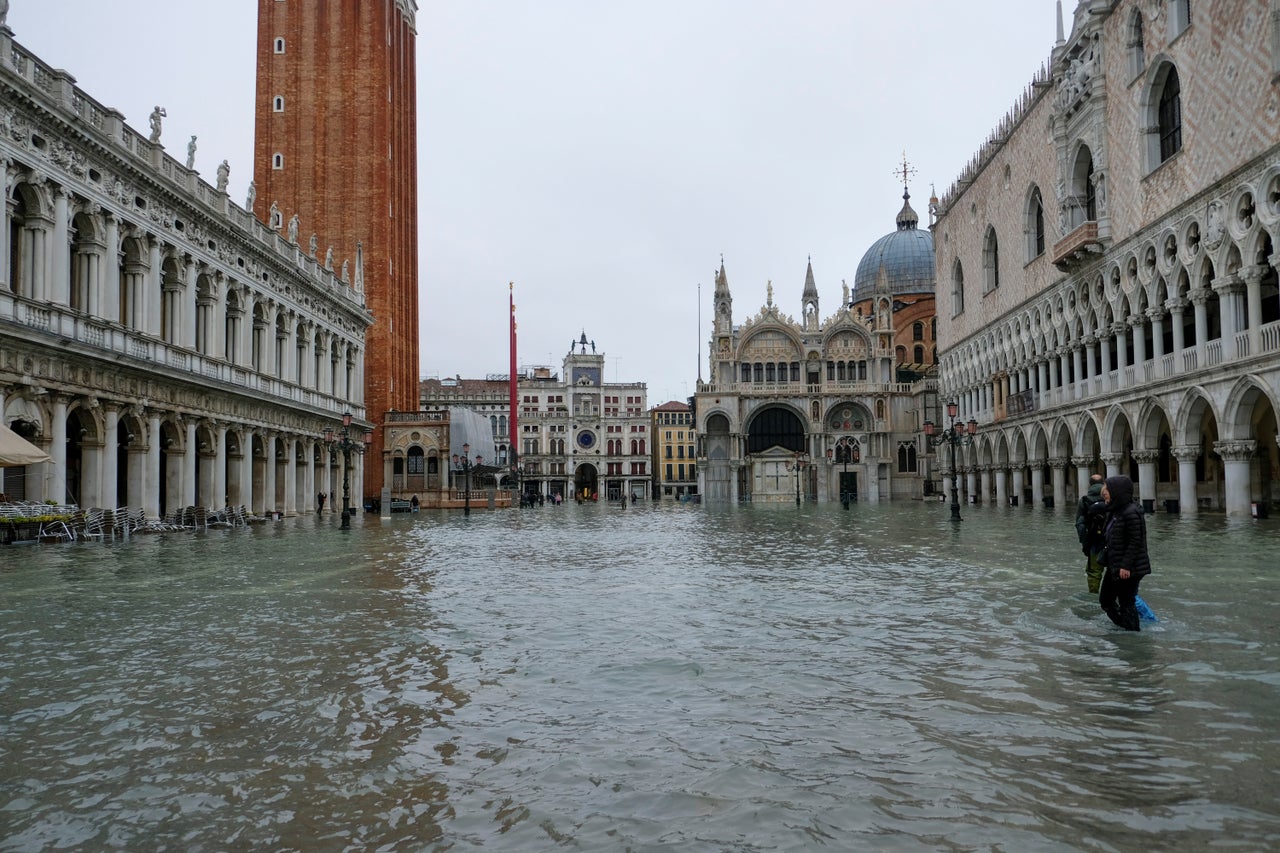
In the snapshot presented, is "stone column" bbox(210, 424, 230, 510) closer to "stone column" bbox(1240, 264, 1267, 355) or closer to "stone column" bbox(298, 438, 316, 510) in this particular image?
"stone column" bbox(298, 438, 316, 510)

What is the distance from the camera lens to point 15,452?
63.9 ft

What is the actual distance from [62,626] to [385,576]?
5492 mm

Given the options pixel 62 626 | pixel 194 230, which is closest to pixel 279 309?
pixel 194 230

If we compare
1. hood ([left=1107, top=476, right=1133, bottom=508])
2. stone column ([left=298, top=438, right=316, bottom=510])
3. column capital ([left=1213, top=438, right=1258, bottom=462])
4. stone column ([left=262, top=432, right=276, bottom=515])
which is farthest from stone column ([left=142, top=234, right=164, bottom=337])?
column capital ([left=1213, top=438, right=1258, bottom=462])

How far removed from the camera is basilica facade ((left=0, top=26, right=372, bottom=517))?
2436 centimetres

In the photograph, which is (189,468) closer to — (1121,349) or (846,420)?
(1121,349)

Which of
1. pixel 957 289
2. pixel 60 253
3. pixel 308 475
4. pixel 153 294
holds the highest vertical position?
pixel 957 289

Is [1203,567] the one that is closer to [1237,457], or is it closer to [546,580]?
[546,580]

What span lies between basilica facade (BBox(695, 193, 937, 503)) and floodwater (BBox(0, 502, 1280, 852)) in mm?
65208

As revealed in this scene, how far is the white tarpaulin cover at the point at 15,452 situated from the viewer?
19.3 meters

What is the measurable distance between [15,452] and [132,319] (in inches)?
453

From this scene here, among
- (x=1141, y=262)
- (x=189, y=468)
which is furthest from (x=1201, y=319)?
(x=189, y=468)

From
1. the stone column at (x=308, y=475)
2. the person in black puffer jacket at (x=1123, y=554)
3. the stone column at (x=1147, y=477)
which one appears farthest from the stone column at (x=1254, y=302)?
the stone column at (x=308, y=475)

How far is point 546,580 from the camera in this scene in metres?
14.3
